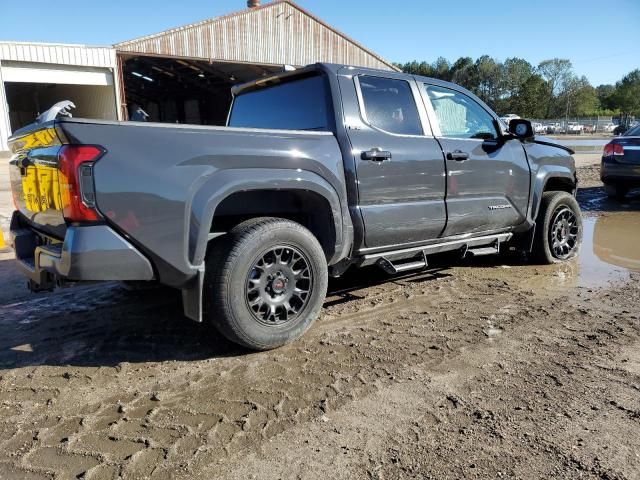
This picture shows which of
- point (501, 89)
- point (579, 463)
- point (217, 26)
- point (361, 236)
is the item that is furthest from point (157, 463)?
point (501, 89)

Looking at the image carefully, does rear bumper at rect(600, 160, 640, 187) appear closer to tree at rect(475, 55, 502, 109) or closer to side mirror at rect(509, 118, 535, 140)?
side mirror at rect(509, 118, 535, 140)

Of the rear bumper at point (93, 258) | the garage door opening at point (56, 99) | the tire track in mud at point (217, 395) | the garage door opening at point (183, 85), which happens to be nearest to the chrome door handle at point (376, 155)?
the tire track in mud at point (217, 395)

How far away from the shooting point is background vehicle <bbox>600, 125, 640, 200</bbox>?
9.09 metres

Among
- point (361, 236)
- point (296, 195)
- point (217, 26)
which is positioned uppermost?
point (217, 26)

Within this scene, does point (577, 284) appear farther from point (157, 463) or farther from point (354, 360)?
point (157, 463)

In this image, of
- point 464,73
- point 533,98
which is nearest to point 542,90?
point 533,98

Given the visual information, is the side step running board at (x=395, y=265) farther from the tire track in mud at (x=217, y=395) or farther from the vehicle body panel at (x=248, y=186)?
the tire track in mud at (x=217, y=395)

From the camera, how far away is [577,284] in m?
4.88

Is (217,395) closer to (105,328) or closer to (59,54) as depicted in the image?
(105,328)

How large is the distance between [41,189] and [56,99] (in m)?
32.1

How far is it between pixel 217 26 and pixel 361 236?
69.4ft

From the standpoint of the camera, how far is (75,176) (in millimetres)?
2635

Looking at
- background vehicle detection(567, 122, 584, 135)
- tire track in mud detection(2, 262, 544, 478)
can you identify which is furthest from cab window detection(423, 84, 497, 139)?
background vehicle detection(567, 122, 584, 135)

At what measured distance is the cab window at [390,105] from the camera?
3951mm
